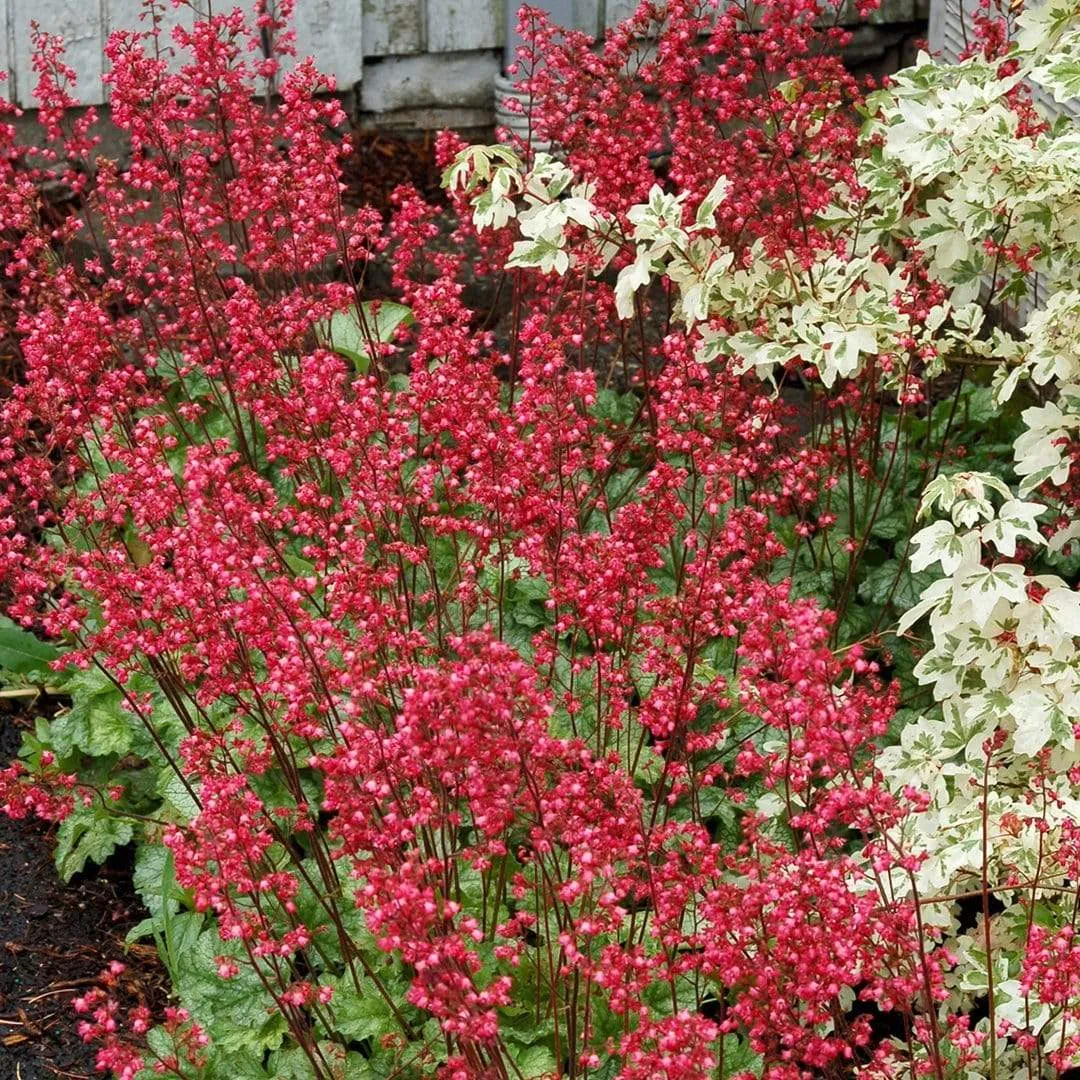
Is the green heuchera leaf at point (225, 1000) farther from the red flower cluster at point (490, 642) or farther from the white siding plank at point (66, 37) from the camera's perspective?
the white siding plank at point (66, 37)

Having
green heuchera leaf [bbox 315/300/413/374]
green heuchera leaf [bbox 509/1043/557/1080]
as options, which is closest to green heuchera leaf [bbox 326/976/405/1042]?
green heuchera leaf [bbox 509/1043/557/1080]

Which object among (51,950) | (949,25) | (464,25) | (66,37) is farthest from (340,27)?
(51,950)

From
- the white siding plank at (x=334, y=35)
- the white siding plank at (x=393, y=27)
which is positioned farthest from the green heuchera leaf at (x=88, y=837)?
the white siding plank at (x=393, y=27)

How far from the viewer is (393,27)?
641 centimetres

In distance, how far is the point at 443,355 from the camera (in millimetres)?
3459

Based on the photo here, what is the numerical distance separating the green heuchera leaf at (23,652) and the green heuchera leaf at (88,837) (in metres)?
0.61

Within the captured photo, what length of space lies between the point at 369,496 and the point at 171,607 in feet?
1.45

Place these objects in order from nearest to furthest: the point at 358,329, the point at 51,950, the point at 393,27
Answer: the point at 51,950 → the point at 358,329 → the point at 393,27

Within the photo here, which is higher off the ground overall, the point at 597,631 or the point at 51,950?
the point at 597,631

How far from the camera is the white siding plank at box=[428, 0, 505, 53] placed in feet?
Answer: 21.0

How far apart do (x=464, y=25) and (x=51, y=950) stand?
4257 millimetres

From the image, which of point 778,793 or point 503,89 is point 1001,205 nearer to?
point 778,793

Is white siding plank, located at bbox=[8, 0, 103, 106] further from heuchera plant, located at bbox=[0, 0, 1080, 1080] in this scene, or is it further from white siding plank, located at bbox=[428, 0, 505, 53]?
heuchera plant, located at bbox=[0, 0, 1080, 1080]

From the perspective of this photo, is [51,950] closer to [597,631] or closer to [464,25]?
[597,631]
